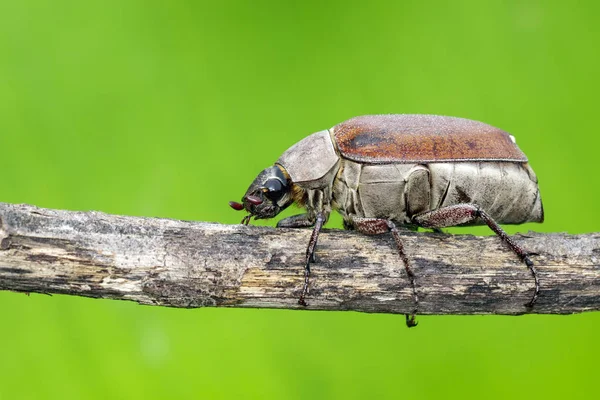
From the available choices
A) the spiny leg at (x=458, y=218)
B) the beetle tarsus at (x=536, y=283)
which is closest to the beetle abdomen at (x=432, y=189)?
the spiny leg at (x=458, y=218)

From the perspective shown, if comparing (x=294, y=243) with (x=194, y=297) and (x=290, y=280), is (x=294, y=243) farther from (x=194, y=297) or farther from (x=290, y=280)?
(x=194, y=297)

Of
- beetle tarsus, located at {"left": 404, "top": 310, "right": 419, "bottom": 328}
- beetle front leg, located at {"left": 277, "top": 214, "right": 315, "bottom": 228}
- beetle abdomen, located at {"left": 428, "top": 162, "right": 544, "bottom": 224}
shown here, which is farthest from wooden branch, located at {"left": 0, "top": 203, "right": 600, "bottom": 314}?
beetle tarsus, located at {"left": 404, "top": 310, "right": 419, "bottom": 328}

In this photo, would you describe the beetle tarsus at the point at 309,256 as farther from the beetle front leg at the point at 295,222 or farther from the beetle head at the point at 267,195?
the beetle head at the point at 267,195

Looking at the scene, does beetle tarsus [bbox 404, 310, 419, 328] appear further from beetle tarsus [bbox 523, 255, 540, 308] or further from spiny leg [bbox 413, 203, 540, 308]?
beetle tarsus [bbox 523, 255, 540, 308]

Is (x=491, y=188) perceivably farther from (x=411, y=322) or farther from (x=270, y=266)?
(x=270, y=266)

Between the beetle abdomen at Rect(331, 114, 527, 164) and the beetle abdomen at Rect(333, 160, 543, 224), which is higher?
the beetle abdomen at Rect(331, 114, 527, 164)

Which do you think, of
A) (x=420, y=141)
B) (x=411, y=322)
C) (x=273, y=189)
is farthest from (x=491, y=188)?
(x=273, y=189)

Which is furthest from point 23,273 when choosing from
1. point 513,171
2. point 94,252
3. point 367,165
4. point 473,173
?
point 513,171
